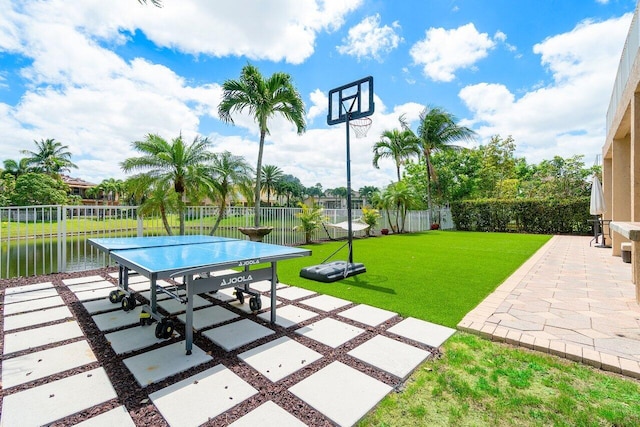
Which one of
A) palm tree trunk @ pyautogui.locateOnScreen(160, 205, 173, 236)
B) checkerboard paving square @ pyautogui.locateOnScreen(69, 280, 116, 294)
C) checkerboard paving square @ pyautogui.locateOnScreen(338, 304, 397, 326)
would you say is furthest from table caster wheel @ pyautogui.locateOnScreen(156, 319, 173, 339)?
palm tree trunk @ pyautogui.locateOnScreen(160, 205, 173, 236)

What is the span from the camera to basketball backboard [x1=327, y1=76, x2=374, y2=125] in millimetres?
5438

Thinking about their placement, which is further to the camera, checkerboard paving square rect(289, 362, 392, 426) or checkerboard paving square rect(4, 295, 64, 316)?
checkerboard paving square rect(4, 295, 64, 316)

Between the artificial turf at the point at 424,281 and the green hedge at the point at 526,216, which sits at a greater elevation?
the green hedge at the point at 526,216

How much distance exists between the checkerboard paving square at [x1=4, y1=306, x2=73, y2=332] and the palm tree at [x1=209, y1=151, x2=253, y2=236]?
15.3ft

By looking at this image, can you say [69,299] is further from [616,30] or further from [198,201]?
[616,30]

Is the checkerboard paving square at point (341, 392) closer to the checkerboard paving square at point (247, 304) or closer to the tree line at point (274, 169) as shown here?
the checkerboard paving square at point (247, 304)

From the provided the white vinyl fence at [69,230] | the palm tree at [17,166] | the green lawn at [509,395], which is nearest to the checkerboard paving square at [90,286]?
the white vinyl fence at [69,230]

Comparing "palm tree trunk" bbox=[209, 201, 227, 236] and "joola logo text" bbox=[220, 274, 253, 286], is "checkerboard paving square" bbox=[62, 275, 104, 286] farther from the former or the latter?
"joola logo text" bbox=[220, 274, 253, 286]

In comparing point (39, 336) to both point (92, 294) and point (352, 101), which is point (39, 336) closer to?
point (92, 294)

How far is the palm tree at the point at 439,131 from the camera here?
1775cm

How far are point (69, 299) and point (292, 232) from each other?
698 cm

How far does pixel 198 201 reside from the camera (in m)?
7.90

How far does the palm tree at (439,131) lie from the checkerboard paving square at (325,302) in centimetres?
1550

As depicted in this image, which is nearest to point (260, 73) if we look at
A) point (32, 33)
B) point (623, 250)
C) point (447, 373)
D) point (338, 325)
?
point (32, 33)
